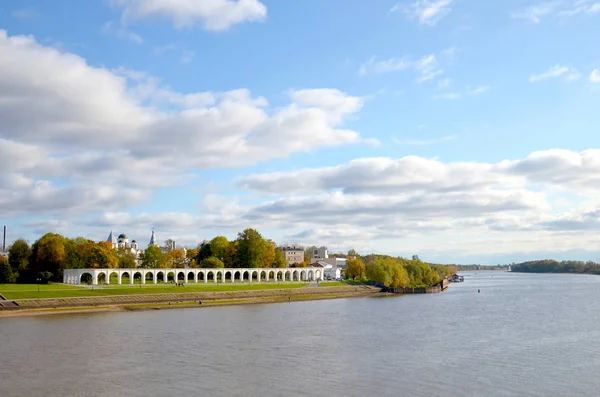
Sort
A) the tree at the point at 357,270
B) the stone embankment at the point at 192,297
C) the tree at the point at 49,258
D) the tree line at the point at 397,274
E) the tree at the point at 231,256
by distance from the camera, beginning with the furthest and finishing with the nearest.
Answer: the tree at the point at 357,270 → the tree at the point at 231,256 → the tree line at the point at 397,274 → the tree at the point at 49,258 → the stone embankment at the point at 192,297

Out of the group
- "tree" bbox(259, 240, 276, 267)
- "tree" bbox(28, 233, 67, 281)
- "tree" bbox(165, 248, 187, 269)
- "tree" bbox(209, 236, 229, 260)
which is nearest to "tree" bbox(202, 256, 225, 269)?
→ "tree" bbox(209, 236, 229, 260)

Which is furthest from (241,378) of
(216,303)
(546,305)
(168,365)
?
(546,305)

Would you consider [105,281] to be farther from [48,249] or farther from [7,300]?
[7,300]

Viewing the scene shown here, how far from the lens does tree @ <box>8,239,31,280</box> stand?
95.5 metres

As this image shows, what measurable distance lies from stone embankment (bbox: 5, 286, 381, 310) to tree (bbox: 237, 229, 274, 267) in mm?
19636

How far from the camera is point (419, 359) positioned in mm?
37625

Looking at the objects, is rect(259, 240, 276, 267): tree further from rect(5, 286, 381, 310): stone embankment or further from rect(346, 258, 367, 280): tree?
rect(5, 286, 381, 310): stone embankment

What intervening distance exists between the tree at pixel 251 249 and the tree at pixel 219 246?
426 cm

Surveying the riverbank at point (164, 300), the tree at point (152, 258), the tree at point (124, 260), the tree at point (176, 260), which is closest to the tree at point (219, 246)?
the tree at point (152, 258)

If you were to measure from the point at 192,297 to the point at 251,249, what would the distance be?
4163 cm

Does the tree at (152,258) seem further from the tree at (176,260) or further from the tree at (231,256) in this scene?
the tree at (176,260)

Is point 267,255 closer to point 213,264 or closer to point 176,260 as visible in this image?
point 213,264

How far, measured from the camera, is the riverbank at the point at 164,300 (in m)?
65.1

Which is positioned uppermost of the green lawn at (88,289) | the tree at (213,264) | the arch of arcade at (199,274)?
the tree at (213,264)
